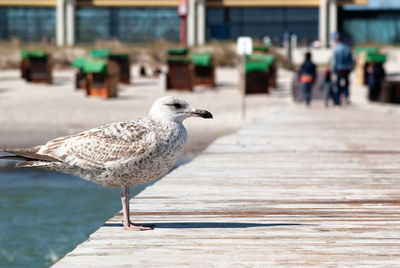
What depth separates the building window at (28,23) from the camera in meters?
64.9

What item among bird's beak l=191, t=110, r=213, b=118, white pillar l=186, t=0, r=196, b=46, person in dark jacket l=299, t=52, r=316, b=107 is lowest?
bird's beak l=191, t=110, r=213, b=118

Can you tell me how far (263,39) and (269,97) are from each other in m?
32.6

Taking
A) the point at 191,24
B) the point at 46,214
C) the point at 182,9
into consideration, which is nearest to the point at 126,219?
the point at 46,214

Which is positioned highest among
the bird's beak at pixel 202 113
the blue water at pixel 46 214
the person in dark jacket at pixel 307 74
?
the person in dark jacket at pixel 307 74

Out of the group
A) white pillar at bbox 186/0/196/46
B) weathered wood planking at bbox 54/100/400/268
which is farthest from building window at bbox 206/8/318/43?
weathered wood planking at bbox 54/100/400/268

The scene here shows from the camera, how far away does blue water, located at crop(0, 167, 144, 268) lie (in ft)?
34.5

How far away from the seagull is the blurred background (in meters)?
4.97

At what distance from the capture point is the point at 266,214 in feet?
20.0

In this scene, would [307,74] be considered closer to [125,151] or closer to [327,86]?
[327,86]

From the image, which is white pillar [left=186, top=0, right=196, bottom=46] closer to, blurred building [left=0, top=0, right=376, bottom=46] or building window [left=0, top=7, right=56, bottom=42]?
blurred building [left=0, top=0, right=376, bottom=46]

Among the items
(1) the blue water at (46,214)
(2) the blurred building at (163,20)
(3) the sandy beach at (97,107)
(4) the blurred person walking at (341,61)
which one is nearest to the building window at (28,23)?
(2) the blurred building at (163,20)

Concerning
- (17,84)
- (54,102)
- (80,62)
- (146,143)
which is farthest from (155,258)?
(17,84)

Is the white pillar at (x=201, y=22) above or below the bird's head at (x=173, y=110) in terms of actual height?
above

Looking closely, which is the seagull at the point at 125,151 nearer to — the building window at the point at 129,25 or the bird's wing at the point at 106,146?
the bird's wing at the point at 106,146
